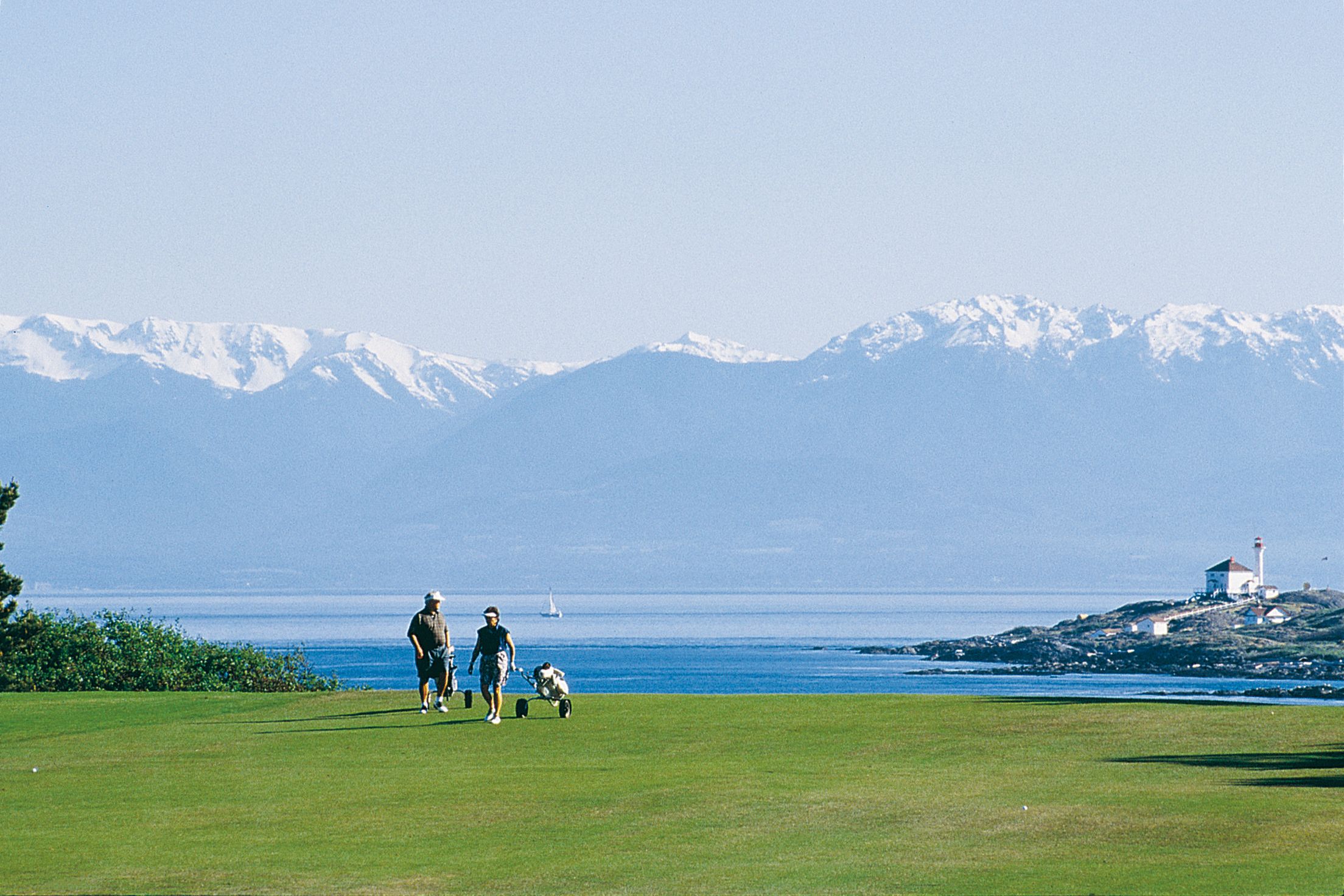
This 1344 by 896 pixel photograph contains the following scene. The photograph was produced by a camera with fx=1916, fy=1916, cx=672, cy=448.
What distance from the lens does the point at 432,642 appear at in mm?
31047

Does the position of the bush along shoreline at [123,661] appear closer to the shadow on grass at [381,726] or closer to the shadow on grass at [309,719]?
the shadow on grass at [309,719]

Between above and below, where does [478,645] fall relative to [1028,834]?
above

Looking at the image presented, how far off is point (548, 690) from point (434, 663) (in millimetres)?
2062

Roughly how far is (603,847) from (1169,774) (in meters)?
8.33

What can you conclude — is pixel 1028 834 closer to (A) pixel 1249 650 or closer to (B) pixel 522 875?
(B) pixel 522 875

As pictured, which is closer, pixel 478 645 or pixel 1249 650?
pixel 478 645

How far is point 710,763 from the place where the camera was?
25531 mm

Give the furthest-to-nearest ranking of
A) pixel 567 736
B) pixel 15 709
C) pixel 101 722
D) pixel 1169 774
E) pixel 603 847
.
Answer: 1. pixel 15 709
2. pixel 101 722
3. pixel 567 736
4. pixel 1169 774
5. pixel 603 847

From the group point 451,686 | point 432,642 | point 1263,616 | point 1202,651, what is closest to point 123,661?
point 451,686

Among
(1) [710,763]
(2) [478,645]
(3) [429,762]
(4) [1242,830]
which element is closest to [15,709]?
(2) [478,645]

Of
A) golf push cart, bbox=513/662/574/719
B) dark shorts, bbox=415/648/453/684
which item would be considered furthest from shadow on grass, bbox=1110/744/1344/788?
dark shorts, bbox=415/648/453/684

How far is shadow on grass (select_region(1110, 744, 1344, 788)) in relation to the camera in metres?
22.8

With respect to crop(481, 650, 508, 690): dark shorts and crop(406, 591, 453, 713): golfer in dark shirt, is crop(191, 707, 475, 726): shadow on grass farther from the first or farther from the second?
crop(481, 650, 508, 690): dark shorts

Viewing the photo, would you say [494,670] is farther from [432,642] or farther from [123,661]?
[123,661]
